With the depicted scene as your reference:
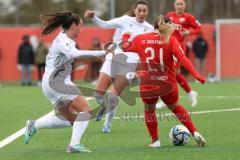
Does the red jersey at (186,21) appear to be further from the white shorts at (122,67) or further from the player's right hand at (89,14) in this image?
the player's right hand at (89,14)

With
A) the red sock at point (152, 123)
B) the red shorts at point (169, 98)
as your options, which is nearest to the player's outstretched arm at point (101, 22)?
the red shorts at point (169, 98)

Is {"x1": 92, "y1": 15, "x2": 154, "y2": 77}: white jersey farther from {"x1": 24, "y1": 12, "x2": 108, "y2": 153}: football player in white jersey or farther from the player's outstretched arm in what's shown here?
{"x1": 24, "y1": 12, "x2": 108, "y2": 153}: football player in white jersey

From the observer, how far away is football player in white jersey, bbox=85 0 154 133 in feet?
40.4

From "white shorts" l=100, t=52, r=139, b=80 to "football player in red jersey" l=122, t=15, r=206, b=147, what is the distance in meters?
2.05

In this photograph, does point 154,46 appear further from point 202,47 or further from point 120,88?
point 202,47

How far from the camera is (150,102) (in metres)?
10.3

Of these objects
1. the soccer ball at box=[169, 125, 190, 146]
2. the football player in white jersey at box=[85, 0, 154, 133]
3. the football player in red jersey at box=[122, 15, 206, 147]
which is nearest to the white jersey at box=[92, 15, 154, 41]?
the football player in white jersey at box=[85, 0, 154, 133]

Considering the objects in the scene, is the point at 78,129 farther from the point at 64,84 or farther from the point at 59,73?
the point at 59,73

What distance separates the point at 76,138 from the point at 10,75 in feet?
75.8

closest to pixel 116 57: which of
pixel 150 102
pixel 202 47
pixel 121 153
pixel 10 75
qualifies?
pixel 150 102

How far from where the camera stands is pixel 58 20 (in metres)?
10.1

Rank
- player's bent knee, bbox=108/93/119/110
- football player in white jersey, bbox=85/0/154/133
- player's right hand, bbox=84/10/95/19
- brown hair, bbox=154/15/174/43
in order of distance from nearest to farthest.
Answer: brown hair, bbox=154/15/174/43 → player's right hand, bbox=84/10/95/19 → football player in white jersey, bbox=85/0/154/133 → player's bent knee, bbox=108/93/119/110

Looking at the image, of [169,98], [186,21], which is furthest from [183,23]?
[169,98]

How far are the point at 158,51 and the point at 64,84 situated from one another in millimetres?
1347
